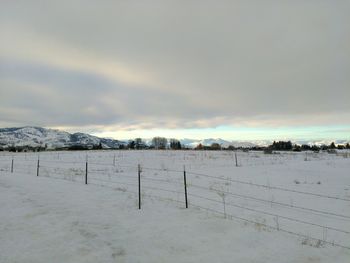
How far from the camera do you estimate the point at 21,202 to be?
1126 centimetres

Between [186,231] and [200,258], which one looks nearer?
[200,258]

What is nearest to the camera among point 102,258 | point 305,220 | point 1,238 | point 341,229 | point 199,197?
point 102,258

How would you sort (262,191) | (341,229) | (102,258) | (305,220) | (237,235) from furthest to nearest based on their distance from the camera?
(262,191) → (305,220) → (341,229) → (237,235) → (102,258)

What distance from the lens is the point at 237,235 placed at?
775 cm

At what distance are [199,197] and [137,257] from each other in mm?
7906

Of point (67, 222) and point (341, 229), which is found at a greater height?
point (67, 222)

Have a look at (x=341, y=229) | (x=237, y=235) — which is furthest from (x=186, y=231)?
(x=341, y=229)

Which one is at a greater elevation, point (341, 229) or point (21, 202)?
point (21, 202)

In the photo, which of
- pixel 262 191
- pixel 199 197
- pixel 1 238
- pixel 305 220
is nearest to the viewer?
pixel 1 238

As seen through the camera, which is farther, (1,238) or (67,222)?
(67,222)

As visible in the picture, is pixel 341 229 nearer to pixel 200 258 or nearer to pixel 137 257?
pixel 200 258

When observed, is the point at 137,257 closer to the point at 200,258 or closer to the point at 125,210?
the point at 200,258

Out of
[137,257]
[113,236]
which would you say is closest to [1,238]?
[113,236]

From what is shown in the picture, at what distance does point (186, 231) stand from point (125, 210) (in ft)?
10.2
